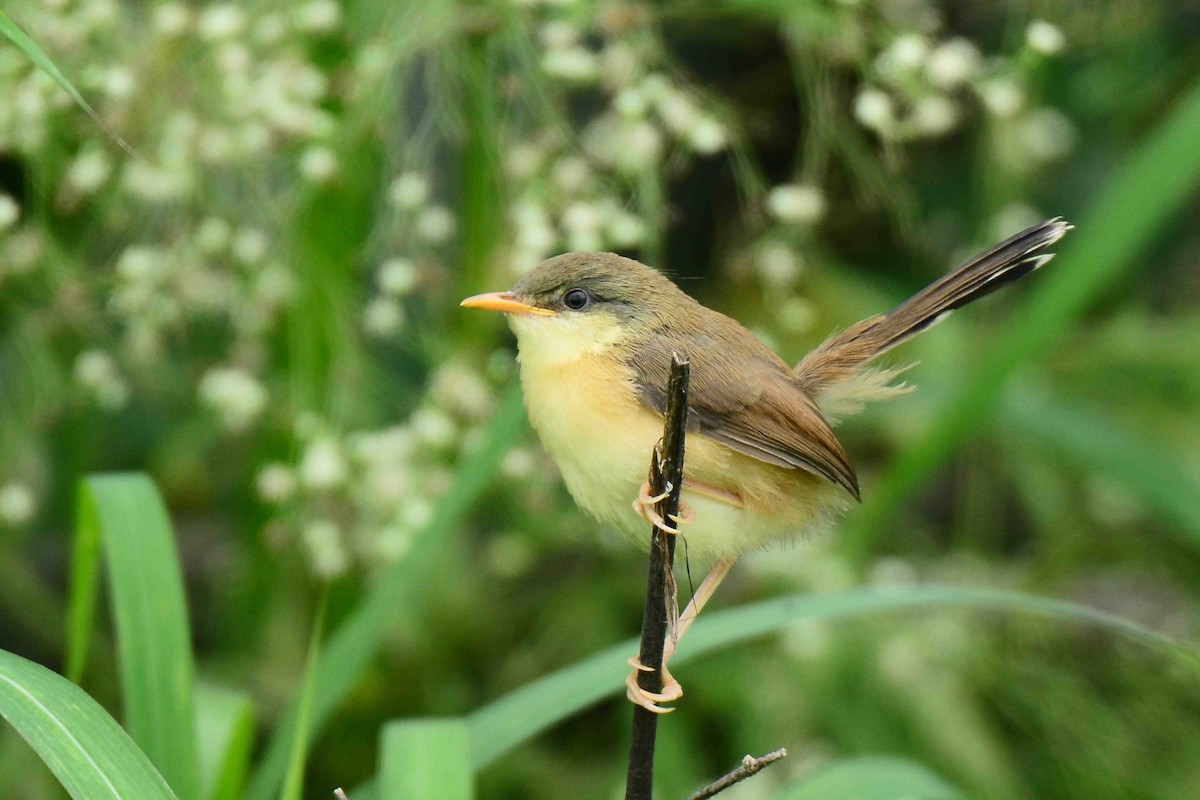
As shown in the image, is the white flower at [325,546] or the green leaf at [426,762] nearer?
the green leaf at [426,762]

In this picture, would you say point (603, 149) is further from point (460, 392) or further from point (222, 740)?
point (222, 740)

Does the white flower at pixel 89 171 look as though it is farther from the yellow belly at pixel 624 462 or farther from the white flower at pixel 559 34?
the yellow belly at pixel 624 462

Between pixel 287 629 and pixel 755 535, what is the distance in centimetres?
191

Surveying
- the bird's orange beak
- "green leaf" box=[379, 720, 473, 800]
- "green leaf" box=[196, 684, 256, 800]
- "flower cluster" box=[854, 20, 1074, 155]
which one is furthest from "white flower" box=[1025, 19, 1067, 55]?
"green leaf" box=[196, 684, 256, 800]

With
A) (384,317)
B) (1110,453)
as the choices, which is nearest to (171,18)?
(384,317)

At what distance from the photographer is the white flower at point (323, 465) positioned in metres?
2.36

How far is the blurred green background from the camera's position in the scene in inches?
97.3

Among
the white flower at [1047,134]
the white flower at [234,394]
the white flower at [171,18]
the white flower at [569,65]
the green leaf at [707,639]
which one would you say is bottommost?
the green leaf at [707,639]

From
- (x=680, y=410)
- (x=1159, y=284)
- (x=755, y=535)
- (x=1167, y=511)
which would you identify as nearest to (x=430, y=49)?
(x=755, y=535)

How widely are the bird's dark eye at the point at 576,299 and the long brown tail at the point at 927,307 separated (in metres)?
0.40

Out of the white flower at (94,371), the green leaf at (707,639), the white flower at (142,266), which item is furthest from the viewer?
the white flower at (94,371)

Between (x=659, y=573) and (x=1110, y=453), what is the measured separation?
6.74 ft

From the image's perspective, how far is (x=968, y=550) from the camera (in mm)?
3832

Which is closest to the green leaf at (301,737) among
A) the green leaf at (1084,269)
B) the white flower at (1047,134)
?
the green leaf at (1084,269)
